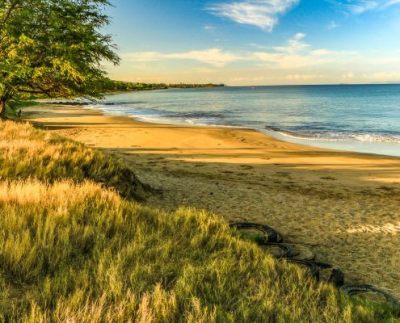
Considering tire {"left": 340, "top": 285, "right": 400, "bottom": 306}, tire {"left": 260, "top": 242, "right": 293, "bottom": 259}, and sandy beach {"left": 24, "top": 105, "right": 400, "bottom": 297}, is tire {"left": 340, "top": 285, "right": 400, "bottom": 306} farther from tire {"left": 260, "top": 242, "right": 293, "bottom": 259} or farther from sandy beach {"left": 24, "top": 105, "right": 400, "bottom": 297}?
tire {"left": 260, "top": 242, "right": 293, "bottom": 259}

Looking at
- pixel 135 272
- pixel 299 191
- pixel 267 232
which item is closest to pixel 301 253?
pixel 267 232

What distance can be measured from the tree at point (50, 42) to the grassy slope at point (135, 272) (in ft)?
41.4

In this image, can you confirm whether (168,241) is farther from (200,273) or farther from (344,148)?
(344,148)

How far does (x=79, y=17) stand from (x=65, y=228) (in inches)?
641

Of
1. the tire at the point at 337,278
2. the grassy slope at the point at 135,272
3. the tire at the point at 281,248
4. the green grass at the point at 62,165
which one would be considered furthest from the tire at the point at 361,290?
the green grass at the point at 62,165

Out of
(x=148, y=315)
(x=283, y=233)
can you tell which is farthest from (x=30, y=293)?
(x=283, y=233)

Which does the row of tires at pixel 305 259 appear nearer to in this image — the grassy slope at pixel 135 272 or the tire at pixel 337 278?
the tire at pixel 337 278

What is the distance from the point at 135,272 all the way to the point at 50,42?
16746mm

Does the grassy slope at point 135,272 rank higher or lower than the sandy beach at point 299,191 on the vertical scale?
higher

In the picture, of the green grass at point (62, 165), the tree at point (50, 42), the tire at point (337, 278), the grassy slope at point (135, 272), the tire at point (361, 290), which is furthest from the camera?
the tree at point (50, 42)

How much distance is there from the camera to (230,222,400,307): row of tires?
19.1 ft

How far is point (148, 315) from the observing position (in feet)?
9.39

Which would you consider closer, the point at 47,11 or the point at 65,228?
the point at 65,228

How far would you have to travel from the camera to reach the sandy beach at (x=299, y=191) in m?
8.24
